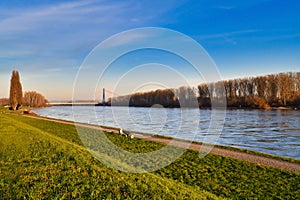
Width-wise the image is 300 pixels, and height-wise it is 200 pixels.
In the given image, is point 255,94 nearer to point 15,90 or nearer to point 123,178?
point 15,90

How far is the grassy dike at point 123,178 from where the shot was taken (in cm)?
575

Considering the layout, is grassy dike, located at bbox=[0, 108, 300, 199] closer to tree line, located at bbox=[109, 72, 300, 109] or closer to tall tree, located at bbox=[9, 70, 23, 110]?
tree line, located at bbox=[109, 72, 300, 109]

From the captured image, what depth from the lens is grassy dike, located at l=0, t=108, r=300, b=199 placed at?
5750 mm

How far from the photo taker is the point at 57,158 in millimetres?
8680

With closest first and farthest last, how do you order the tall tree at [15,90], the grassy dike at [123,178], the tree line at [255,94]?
the grassy dike at [123,178] → the tree line at [255,94] → the tall tree at [15,90]

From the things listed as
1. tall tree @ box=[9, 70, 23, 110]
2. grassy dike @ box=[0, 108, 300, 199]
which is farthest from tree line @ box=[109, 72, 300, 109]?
grassy dike @ box=[0, 108, 300, 199]

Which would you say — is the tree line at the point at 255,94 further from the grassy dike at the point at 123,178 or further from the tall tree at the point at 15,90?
the grassy dike at the point at 123,178

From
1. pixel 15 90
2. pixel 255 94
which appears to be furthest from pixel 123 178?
pixel 255 94

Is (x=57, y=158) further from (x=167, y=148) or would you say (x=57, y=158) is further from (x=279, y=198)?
(x=167, y=148)

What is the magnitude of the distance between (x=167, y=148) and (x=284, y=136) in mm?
13192

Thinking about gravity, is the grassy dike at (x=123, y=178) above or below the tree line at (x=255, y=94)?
below

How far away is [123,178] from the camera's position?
22.4ft

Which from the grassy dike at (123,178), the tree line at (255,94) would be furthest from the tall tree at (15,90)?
the grassy dike at (123,178)

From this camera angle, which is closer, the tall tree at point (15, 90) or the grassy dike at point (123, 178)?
the grassy dike at point (123, 178)
